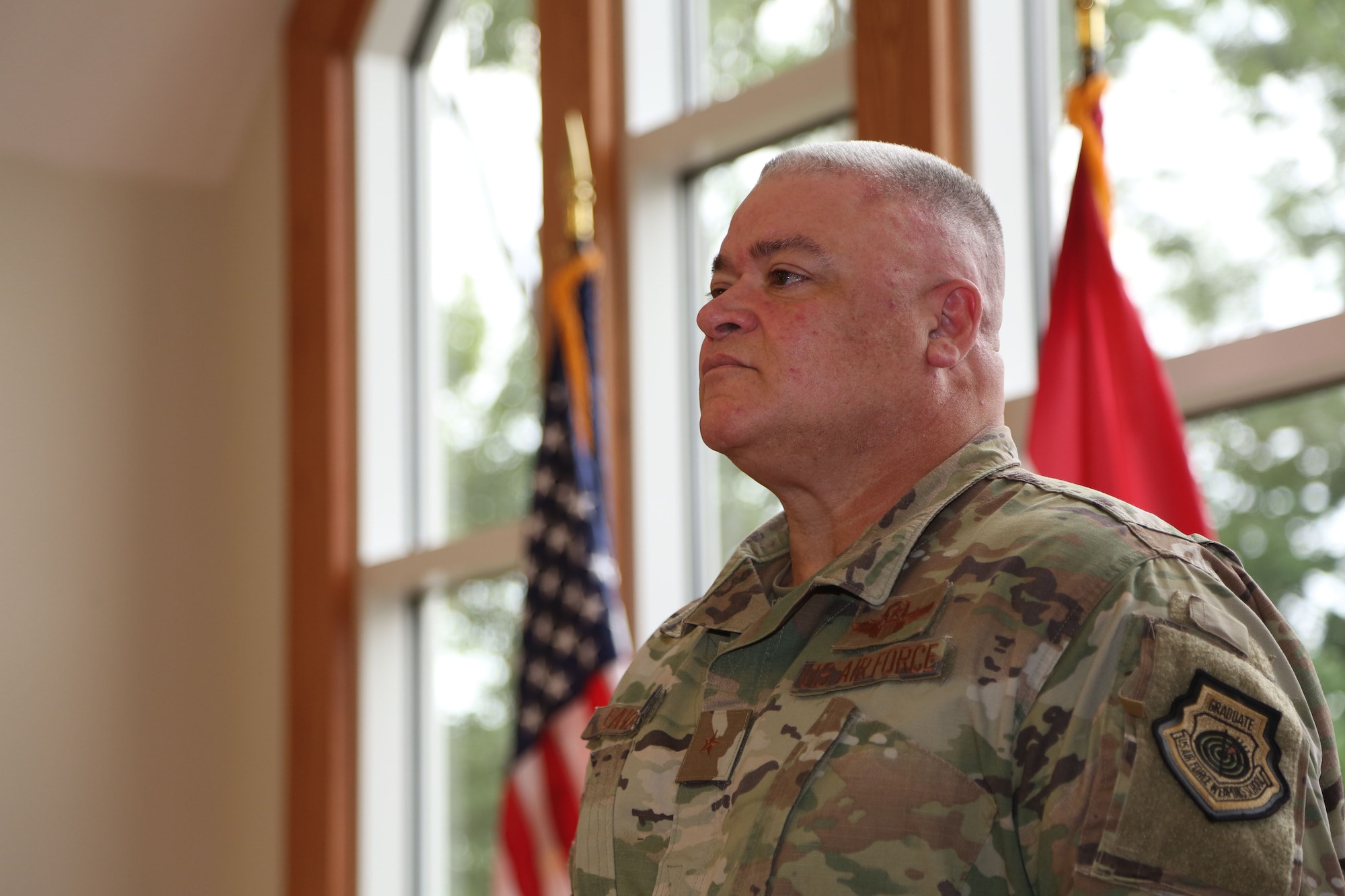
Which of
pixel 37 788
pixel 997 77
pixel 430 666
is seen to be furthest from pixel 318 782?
pixel 997 77

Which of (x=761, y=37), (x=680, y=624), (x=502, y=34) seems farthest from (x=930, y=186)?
(x=502, y=34)

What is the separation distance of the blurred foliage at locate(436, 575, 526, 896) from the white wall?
0.75 metres

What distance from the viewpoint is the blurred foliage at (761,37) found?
11.5 ft

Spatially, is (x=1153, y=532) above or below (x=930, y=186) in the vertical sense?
below

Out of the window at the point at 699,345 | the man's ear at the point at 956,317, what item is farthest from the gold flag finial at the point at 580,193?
the man's ear at the point at 956,317

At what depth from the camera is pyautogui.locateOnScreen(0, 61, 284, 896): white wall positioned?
4.85 metres

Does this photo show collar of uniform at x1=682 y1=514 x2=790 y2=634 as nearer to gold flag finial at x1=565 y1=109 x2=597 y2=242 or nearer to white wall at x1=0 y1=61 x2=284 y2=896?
gold flag finial at x1=565 y1=109 x2=597 y2=242

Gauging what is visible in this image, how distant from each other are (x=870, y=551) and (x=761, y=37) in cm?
261

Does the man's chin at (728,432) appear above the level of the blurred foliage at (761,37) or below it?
below

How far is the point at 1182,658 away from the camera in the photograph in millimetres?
1077

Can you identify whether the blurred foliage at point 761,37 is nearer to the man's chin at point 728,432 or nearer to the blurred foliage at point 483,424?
the blurred foliage at point 483,424

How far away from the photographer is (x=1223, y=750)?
3.43ft

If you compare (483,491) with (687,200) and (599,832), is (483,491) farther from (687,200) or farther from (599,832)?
(599,832)

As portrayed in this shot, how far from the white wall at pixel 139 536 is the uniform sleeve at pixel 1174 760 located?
4167mm
